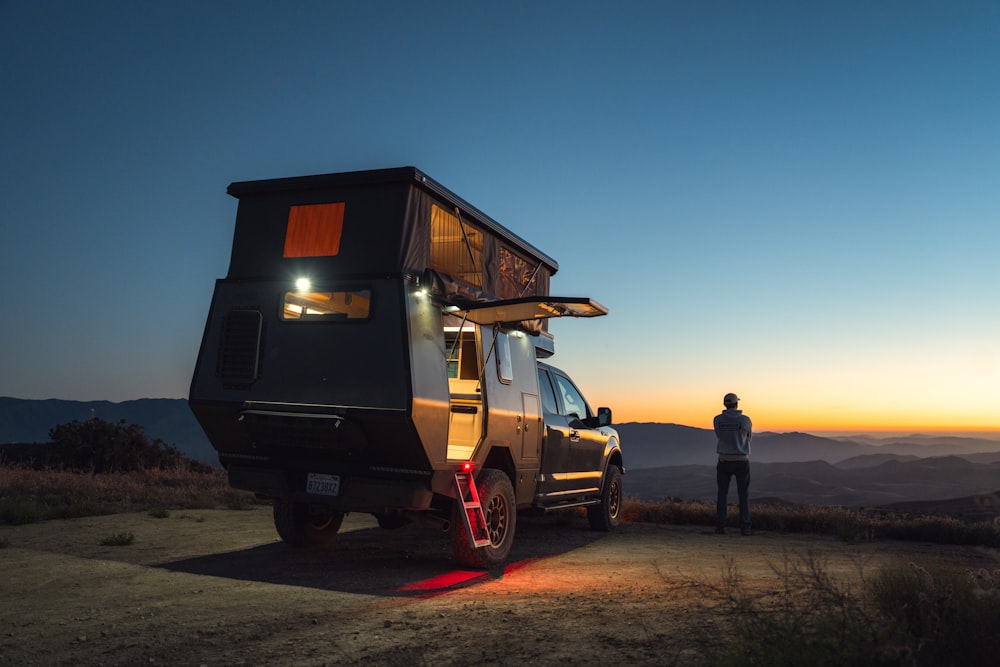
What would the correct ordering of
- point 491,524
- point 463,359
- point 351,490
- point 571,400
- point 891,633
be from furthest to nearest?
point 571,400
point 463,359
point 491,524
point 351,490
point 891,633

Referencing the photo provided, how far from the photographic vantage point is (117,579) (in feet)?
24.0

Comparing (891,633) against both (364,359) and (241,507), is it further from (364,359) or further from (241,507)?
(241,507)

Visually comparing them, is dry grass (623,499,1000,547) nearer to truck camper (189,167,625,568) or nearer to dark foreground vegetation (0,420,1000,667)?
dark foreground vegetation (0,420,1000,667)

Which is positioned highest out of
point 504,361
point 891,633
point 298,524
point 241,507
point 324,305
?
point 324,305

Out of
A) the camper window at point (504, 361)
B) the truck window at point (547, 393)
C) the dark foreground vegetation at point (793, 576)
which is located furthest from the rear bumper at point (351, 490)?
the truck window at point (547, 393)

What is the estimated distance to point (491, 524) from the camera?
8.41 meters

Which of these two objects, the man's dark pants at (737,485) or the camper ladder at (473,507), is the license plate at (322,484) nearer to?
the camper ladder at (473,507)

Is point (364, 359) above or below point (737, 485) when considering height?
above

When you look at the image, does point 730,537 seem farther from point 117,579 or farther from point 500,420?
point 117,579

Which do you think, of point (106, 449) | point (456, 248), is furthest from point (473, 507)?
point (106, 449)

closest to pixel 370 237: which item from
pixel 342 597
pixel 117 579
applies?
pixel 342 597

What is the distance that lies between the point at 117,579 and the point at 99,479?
36.1 feet

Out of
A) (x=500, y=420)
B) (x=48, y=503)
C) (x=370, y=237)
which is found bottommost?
(x=48, y=503)

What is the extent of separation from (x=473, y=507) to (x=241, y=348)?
9.03 feet
